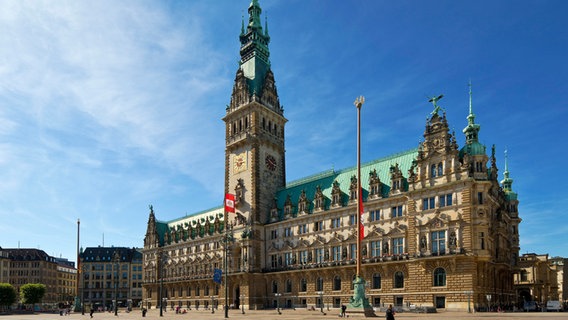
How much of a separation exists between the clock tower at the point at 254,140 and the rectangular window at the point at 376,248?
2743cm

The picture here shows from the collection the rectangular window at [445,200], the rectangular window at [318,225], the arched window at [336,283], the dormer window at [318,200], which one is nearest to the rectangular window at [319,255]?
the rectangular window at [318,225]

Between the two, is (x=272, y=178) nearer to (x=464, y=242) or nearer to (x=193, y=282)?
(x=193, y=282)

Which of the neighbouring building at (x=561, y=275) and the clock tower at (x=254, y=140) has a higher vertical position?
the clock tower at (x=254, y=140)

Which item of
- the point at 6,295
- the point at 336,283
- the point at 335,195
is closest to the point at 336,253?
the point at 336,283

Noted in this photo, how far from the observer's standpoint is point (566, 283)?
120 metres

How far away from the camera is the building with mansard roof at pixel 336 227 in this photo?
69.4 meters

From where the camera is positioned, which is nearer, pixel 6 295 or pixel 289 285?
pixel 289 285

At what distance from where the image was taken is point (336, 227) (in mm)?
86750

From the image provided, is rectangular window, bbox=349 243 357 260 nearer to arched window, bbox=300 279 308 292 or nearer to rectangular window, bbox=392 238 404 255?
rectangular window, bbox=392 238 404 255

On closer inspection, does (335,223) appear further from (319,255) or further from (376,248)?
(376,248)

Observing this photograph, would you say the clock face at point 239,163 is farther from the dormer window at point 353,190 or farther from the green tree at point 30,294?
the green tree at point 30,294

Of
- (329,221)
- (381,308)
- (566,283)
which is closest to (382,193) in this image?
(329,221)

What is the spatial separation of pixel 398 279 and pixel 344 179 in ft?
75.5

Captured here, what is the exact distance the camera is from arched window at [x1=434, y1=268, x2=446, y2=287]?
227 ft
